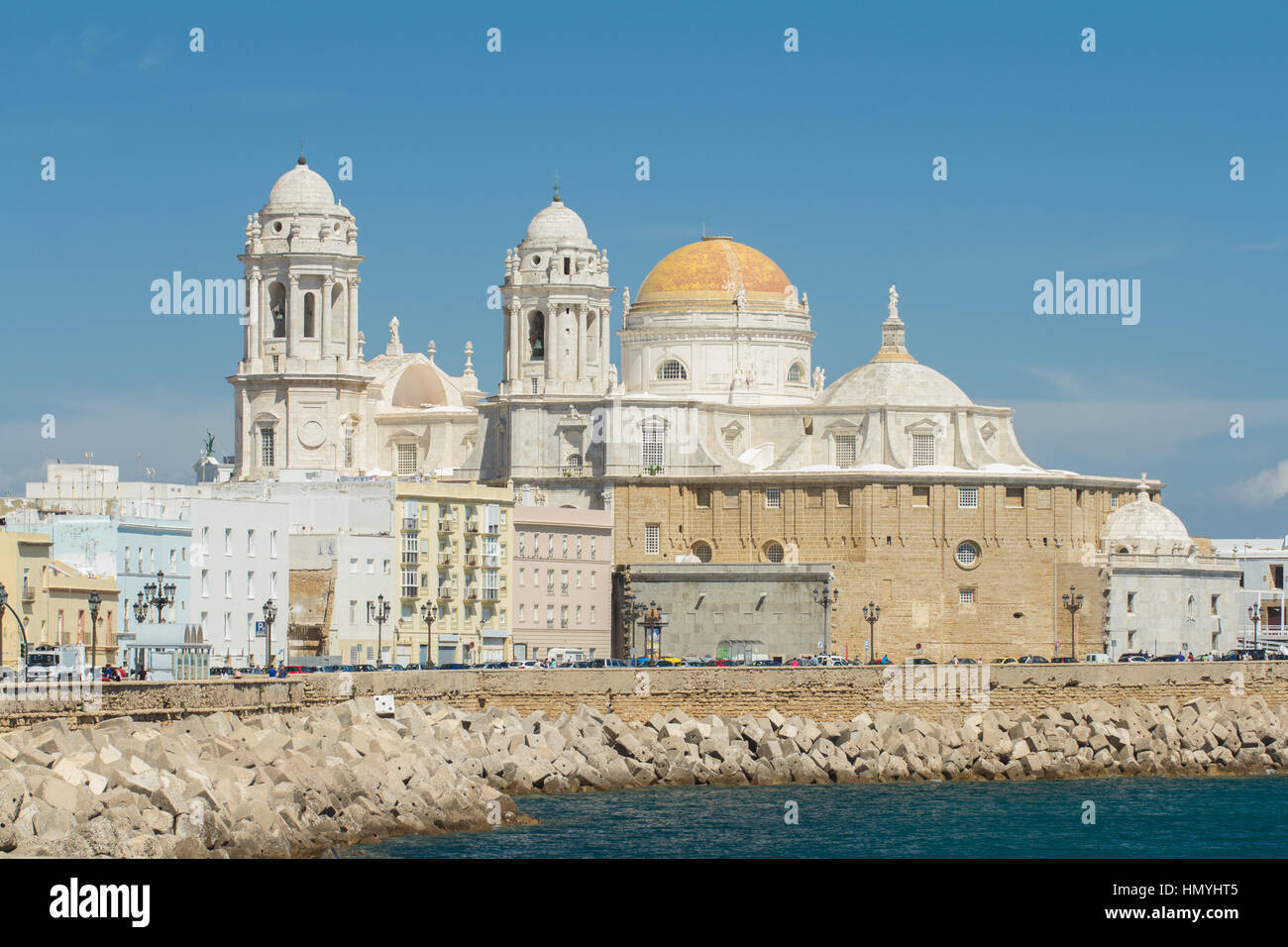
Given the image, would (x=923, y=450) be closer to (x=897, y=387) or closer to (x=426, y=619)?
(x=897, y=387)

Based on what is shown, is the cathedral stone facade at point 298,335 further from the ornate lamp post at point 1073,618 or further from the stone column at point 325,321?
the ornate lamp post at point 1073,618

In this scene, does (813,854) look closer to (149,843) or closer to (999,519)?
(149,843)

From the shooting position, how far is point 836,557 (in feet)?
294

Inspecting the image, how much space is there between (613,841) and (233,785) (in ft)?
25.6

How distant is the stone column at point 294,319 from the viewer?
8850 centimetres

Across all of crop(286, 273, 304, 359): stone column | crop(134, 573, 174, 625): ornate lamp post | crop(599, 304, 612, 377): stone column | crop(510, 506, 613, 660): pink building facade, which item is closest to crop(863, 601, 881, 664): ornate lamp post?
crop(510, 506, 613, 660): pink building facade

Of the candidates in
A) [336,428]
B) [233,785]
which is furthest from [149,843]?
[336,428]

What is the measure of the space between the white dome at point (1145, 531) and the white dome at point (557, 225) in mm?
21822

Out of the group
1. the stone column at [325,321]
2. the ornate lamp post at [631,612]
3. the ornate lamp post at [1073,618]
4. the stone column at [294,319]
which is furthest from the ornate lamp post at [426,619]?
the ornate lamp post at [1073,618]

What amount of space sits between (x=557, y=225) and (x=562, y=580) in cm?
1512

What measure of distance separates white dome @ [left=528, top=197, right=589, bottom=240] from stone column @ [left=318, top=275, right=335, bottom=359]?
A: 361 inches

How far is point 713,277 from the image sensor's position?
326 feet

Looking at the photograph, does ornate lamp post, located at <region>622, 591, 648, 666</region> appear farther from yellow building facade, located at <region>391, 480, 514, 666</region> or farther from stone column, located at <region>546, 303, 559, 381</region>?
stone column, located at <region>546, 303, 559, 381</region>
